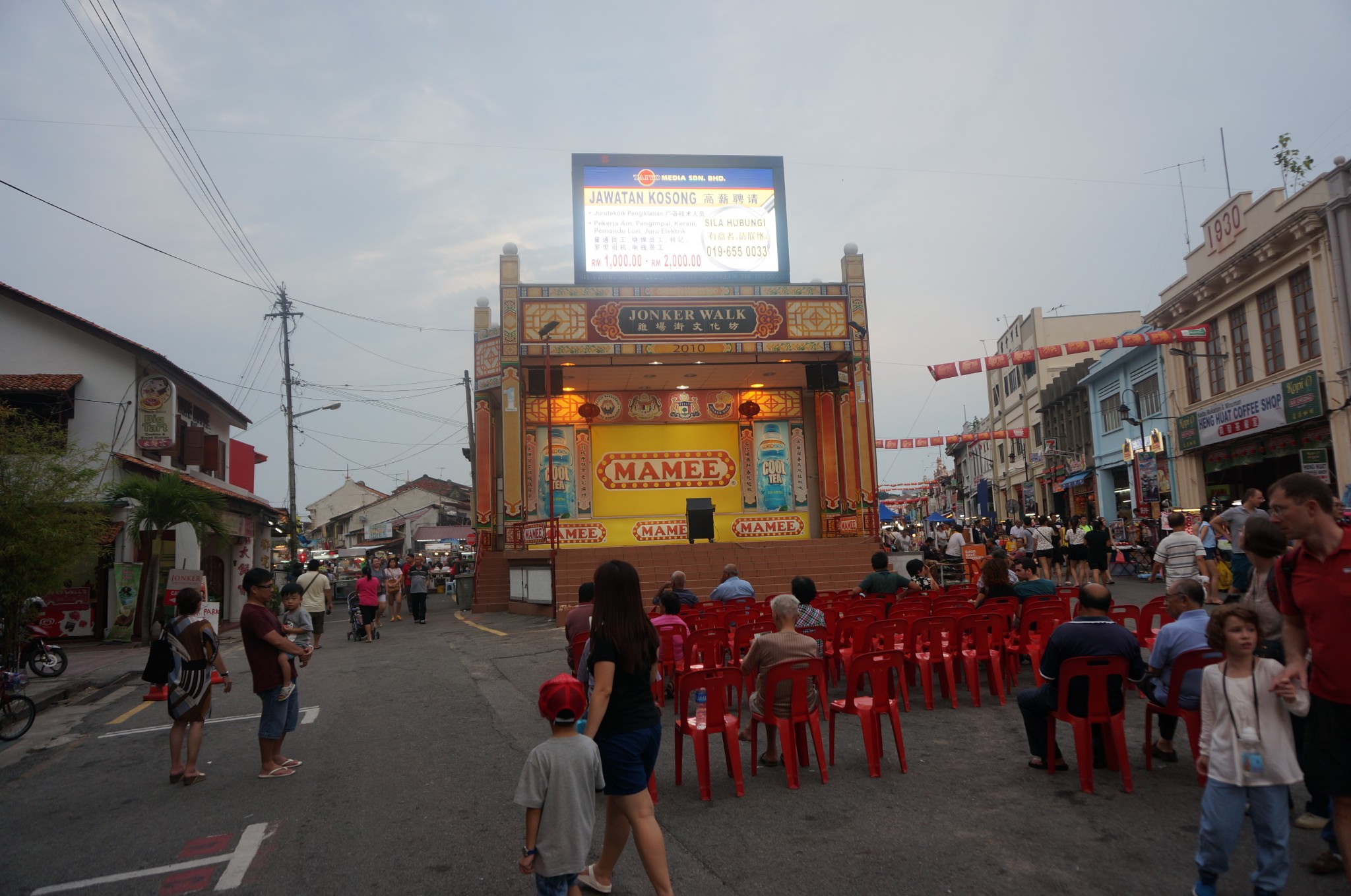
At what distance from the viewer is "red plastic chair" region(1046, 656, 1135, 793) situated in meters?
4.84

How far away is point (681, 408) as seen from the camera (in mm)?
23375

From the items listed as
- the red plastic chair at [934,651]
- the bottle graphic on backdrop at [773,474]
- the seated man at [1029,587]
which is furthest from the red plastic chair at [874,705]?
the bottle graphic on backdrop at [773,474]

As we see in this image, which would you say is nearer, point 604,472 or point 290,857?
point 290,857

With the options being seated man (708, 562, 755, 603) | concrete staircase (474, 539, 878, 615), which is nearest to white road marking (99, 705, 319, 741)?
seated man (708, 562, 755, 603)

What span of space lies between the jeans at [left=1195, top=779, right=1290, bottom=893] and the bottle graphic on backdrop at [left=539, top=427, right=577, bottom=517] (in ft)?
64.5

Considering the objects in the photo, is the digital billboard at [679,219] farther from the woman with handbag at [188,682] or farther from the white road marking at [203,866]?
the white road marking at [203,866]

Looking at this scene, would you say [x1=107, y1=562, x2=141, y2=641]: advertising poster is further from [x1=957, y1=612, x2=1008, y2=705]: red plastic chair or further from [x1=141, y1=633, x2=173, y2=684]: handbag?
[x1=957, y1=612, x2=1008, y2=705]: red plastic chair

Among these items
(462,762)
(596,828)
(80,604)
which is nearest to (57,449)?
(80,604)

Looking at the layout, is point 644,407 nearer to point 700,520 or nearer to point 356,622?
point 700,520

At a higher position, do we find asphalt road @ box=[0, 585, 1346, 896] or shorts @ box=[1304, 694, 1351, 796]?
shorts @ box=[1304, 694, 1351, 796]

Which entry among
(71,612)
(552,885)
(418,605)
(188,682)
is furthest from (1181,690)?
(71,612)

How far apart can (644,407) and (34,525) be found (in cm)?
1440

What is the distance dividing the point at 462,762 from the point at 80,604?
15.4 m

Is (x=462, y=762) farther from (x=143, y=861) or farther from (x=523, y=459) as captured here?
(x=523, y=459)
